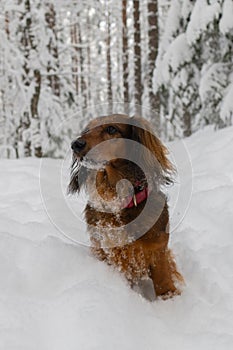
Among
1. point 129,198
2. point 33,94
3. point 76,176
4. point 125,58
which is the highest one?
point 129,198

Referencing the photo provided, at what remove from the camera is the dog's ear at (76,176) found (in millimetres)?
3346

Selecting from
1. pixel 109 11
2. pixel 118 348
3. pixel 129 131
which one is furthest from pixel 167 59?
pixel 109 11

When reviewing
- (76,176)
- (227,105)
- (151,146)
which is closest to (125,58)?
(227,105)

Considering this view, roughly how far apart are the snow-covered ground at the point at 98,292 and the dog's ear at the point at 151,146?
0.86 metres

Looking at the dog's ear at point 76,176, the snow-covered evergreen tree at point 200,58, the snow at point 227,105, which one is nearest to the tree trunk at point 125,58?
the snow-covered evergreen tree at point 200,58

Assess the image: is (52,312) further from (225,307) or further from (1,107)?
(1,107)

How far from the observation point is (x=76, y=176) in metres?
3.46

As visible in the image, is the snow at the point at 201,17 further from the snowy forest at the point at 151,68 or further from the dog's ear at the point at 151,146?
the dog's ear at the point at 151,146

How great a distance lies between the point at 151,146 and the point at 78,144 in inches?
25.2

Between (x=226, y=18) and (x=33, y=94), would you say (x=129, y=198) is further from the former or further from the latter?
(x=33, y=94)

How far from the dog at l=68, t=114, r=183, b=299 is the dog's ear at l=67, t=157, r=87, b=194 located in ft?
0.29

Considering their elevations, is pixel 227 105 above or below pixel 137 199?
below

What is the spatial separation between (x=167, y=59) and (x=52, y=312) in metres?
8.39

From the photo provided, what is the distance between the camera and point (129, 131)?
10.4 feet
